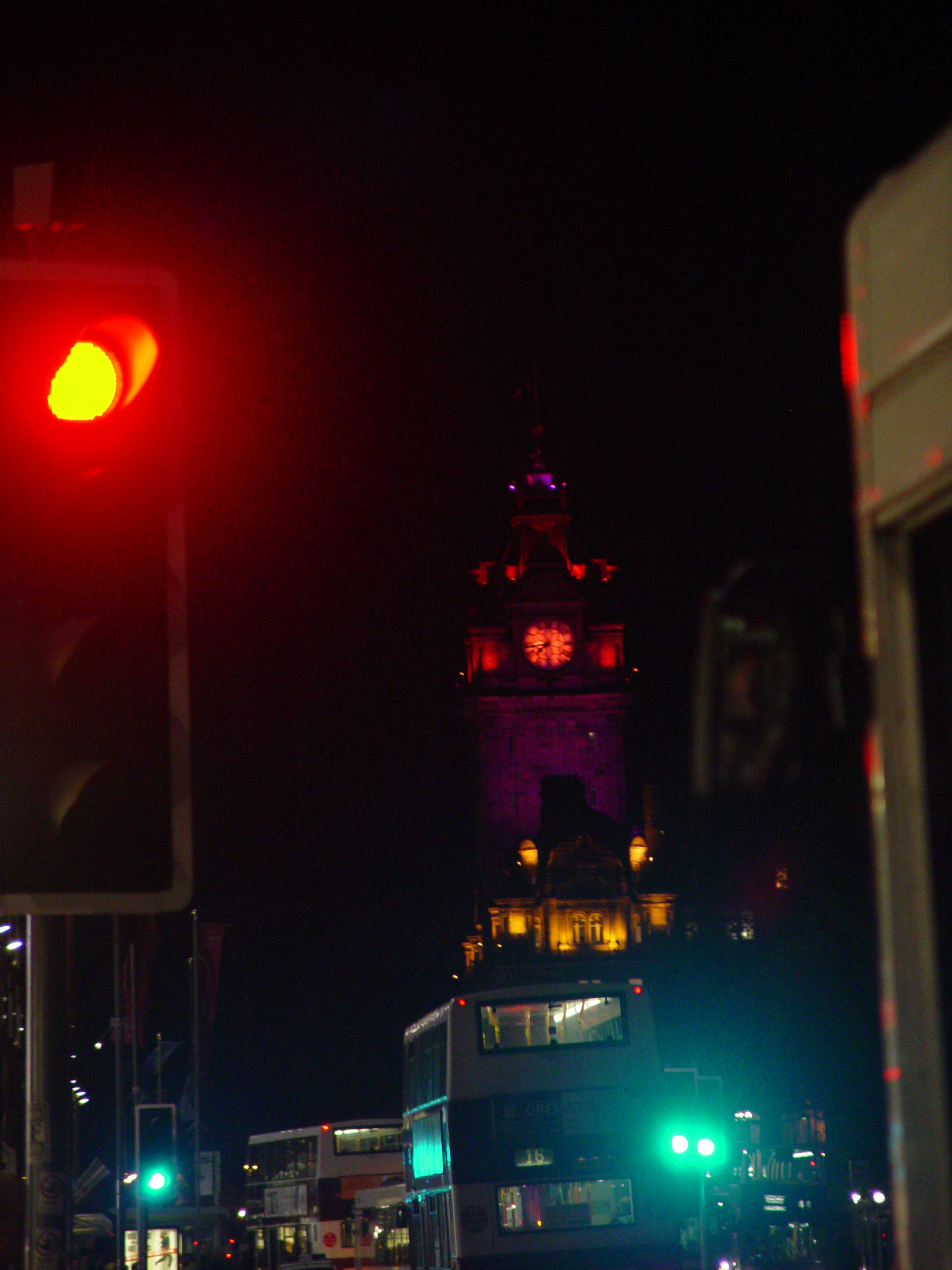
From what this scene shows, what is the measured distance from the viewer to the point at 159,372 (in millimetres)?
3711

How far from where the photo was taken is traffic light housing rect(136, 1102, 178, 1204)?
20.7m

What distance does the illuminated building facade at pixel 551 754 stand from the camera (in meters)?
112

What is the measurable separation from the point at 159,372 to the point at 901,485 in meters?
1.54

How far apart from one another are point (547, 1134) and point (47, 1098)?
17.9 m

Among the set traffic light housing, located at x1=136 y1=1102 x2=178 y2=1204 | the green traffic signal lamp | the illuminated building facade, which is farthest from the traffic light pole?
the illuminated building facade

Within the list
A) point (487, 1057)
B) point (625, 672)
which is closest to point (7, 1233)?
point (487, 1057)

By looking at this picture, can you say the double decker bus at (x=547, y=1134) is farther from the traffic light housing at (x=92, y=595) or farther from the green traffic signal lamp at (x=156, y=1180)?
the traffic light housing at (x=92, y=595)

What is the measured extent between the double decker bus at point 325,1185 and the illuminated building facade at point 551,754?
66.8 meters

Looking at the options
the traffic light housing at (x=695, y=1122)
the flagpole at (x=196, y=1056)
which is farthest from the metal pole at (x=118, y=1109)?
the flagpole at (x=196, y=1056)

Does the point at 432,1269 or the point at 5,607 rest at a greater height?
the point at 5,607

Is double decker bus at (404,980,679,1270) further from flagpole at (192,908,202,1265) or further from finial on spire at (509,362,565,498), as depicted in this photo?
finial on spire at (509,362,565,498)

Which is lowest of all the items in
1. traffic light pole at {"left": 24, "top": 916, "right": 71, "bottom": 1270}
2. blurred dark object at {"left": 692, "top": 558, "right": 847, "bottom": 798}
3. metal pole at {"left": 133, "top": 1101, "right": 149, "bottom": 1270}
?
metal pole at {"left": 133, "top": 1101, "right": 149, "bottom": 1270}

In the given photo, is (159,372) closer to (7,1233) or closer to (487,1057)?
(7,1233)

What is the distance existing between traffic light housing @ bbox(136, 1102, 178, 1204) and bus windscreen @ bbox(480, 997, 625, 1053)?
12.7 ft
